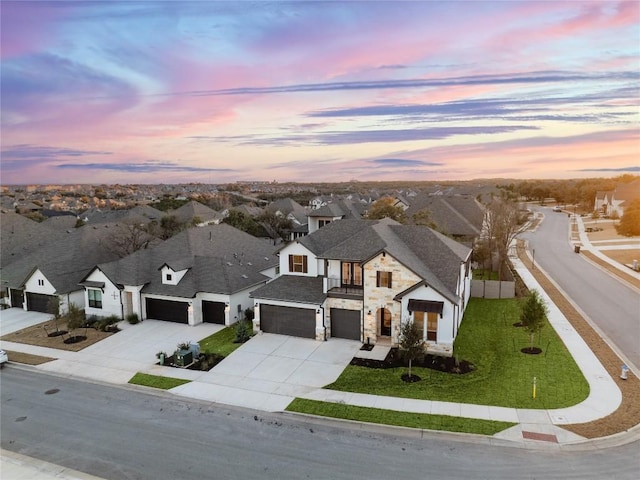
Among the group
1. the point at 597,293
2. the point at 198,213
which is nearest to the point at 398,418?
the point at 597,293

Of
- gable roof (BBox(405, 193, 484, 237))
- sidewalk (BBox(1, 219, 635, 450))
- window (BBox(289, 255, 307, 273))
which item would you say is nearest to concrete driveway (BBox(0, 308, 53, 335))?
sidewalk (BBox(1, 219, 635, 450))

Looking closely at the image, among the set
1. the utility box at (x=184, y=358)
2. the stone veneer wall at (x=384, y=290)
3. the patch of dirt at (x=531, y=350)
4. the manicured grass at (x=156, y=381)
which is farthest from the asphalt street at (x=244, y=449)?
the stone veneer wall at (x=384, y=290)

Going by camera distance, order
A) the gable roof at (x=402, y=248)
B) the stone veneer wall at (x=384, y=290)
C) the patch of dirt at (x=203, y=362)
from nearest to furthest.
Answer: the patch of dirt at (x=203, y=362)
the stone veneer wall at (x=384, y=290)
the gable roof at (x=402, y=248)

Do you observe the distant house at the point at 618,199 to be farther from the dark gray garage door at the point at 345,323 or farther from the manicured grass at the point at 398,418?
the manicured grass at the point at 398,418

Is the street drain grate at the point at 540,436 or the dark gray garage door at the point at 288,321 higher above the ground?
the dark gray garage door at the point at 288,321

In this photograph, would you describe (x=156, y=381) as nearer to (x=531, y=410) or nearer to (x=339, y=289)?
(x=339, y=289)
